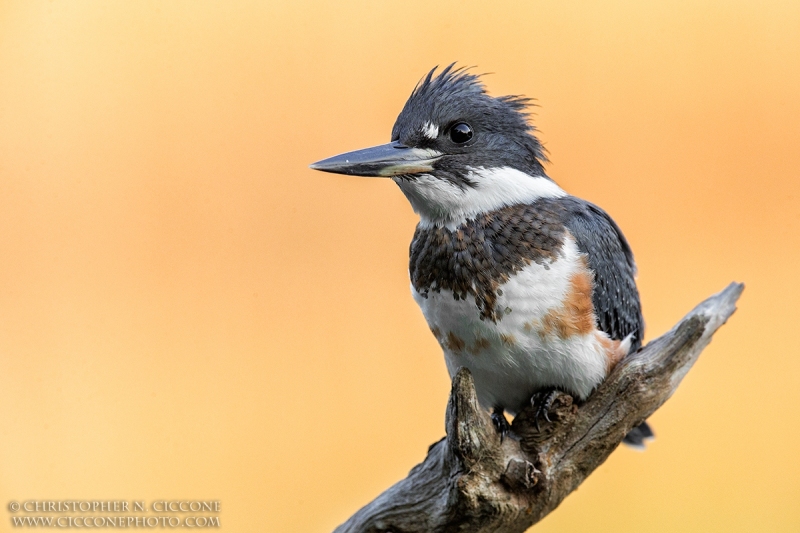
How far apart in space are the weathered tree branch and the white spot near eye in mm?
583

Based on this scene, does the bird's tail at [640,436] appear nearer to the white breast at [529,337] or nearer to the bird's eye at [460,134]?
the white breast at [529,337]

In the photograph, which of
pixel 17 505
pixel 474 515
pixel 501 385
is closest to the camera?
pixel 474 515

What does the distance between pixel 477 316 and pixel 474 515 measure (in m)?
0.47

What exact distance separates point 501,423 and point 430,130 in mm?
785

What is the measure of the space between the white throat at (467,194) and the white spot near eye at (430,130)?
0.10 meters

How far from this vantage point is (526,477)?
73.7 inches

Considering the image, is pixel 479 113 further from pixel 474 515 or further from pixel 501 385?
pixel 474 515

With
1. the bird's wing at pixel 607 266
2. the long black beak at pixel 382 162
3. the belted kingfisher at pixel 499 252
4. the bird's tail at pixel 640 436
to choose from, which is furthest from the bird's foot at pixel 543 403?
the long black beak at pixel 382 162

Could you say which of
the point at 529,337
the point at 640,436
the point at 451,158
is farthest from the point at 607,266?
the point at 640,436

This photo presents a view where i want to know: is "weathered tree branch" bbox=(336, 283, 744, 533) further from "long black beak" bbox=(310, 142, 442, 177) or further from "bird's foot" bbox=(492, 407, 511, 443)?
"long black beak" bbox=(310, 142, 442, 177)

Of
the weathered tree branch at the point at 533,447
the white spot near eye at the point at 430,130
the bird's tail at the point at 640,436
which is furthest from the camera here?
the bird's tail at the point at 640,436

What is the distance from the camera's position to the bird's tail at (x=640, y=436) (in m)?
2.30

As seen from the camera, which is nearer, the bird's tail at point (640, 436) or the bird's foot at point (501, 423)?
the bird's foot at point (501, 423)

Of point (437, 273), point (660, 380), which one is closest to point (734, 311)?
point (660, 380)
